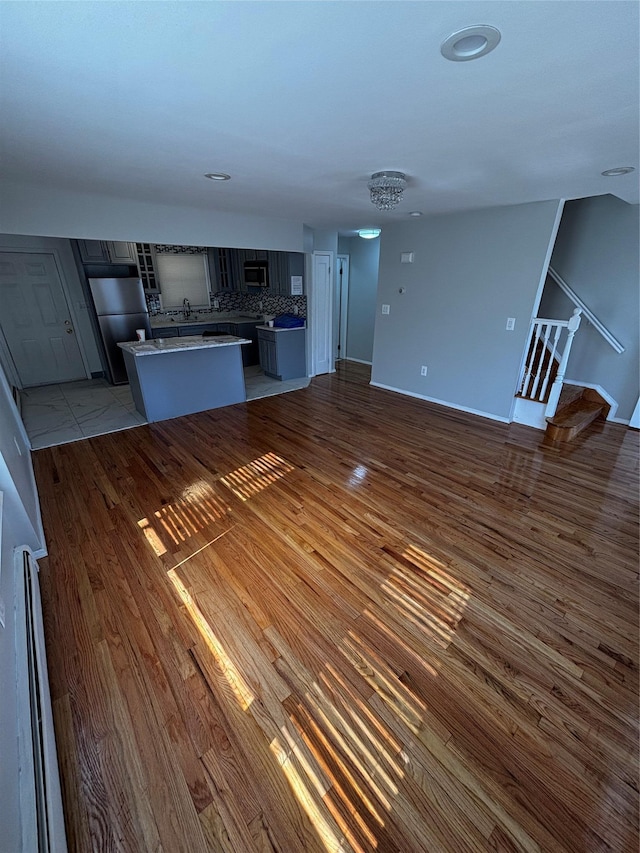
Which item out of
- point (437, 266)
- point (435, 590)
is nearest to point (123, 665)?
point (435, 590)

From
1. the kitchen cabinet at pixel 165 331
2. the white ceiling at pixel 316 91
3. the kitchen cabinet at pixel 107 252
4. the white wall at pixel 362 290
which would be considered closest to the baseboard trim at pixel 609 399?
the white ceiling at pixel 316 91

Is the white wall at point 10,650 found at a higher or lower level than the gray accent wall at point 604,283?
lower

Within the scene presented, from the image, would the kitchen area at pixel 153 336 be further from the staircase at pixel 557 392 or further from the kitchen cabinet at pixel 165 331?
the staircase at pixel 557 392

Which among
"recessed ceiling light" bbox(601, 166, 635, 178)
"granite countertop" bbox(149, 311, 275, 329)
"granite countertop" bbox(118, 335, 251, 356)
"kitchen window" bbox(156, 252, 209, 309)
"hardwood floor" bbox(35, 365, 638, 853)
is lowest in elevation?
"hardwood floor" bbox(35, 365, 638, 853)

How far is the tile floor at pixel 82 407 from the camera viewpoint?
378cm

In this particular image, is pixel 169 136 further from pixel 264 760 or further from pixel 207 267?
pixel 207 267

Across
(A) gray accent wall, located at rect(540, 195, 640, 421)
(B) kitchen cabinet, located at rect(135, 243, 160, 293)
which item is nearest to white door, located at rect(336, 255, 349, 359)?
(B) kitchen cabinet, located at rect(135, 243, 160, 293)

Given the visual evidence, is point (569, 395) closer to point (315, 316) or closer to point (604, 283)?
point (604, 283)

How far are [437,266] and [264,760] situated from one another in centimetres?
479

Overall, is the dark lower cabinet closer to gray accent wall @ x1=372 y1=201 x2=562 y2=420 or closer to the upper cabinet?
the upper cabinet

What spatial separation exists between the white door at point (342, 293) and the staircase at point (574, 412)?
398 centimetres

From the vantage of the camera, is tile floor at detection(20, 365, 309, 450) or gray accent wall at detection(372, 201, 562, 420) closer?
gray accent wall at detection(372, 201, 562, 420)

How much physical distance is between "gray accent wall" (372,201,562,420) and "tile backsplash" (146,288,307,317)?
5.03ft

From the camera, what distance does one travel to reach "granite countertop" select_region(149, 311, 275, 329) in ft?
20.0
